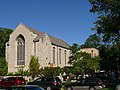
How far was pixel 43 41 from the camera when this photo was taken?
78188 millimetres

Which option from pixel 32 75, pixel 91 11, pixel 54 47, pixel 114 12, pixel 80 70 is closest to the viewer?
pixel 114 12

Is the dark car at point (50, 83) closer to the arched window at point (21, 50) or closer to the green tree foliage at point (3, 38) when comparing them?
the arched window at point (21, 50)

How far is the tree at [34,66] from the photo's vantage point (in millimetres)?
70750

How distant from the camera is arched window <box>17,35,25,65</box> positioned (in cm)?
7738

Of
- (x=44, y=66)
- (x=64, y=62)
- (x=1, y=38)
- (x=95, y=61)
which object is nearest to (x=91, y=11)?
(x=95, y=61)

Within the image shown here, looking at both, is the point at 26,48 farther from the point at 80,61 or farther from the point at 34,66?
the point at 80,61

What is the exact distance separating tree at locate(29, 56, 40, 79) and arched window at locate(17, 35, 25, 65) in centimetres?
429

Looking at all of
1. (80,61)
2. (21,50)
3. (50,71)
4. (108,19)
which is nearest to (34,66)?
(50,71)

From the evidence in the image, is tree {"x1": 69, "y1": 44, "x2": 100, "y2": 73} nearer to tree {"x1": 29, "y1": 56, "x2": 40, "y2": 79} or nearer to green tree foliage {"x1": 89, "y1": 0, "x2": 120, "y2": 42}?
tree {"x1": 29, "y1": 56, "x2": 40, "y2": 79}

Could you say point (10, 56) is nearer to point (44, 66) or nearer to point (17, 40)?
point (17, 40)

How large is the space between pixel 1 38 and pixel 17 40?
91.9 ft

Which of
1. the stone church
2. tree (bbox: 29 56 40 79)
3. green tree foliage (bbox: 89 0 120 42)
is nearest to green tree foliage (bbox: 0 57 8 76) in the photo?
the stone church

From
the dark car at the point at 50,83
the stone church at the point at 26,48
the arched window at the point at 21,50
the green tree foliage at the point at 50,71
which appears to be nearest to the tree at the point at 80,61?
the green tree foliage at the point at 50,71

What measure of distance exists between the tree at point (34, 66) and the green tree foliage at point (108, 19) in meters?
32.5
